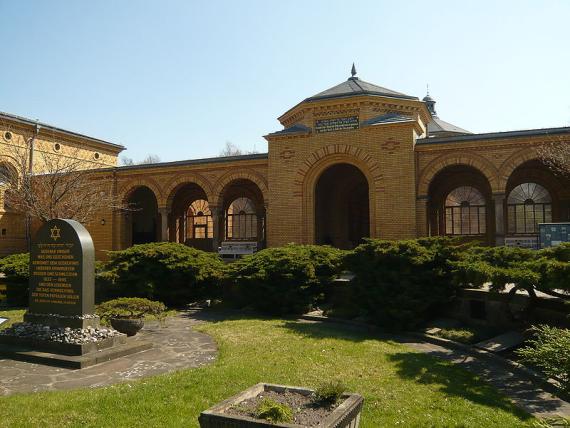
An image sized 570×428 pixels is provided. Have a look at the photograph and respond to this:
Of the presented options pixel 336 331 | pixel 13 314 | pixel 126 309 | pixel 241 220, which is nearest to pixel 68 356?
pixel 126 309

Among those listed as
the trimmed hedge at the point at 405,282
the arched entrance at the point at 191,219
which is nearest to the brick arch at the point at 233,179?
the arched entrance at the point at 191,219

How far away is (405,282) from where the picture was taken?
10.8 meters

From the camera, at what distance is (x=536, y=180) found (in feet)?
70.9

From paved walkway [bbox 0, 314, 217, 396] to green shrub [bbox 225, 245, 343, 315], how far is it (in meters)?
3.25

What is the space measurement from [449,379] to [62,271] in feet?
23.7

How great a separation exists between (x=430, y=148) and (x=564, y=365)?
13.9 meters

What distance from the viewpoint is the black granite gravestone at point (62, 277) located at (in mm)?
8930

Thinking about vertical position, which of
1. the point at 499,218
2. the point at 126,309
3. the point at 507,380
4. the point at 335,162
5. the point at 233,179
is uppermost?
the point at 335,162

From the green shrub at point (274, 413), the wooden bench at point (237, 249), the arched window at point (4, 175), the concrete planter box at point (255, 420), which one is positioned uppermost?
the arched window at point (4, 175)

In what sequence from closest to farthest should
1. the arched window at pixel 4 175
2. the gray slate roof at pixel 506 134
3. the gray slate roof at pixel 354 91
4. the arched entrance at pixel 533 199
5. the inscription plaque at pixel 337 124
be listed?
the gray slate roof at pixel 506 134, the inscription plaque at pixel 337 124, the gray slate roof at pixel 354 91, the arched entrance at pixel 533 199, the arched window at pixel 4 175

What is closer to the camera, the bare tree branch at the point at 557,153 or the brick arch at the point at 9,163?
the bare tree branch at the point at 557,153

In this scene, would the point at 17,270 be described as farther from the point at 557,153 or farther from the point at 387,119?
the point at 557,153

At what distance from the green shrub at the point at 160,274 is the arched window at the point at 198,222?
14391mm

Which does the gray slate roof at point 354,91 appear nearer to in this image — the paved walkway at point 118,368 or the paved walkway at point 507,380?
the paved walkway at point 507,380
